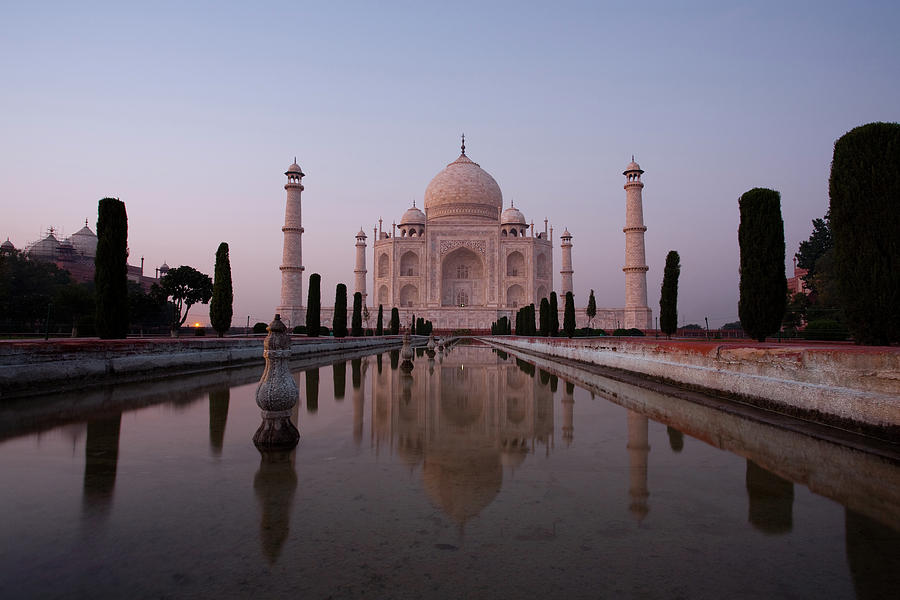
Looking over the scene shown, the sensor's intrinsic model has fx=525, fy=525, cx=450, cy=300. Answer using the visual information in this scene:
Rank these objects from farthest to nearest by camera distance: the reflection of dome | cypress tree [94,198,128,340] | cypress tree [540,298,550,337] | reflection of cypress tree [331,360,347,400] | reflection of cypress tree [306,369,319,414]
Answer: cypress tree [540,298,550,337]
cypress tree [94,198,128,340]
reflection of cypress tree [331,360,347,400]
reflection of cypress tree [306,369,319,414]
the reflection of dome

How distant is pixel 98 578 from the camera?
133 centimetres

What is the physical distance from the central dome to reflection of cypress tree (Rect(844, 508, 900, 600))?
45751 mm

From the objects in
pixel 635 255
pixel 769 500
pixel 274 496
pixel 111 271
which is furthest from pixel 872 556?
pixel 635 255

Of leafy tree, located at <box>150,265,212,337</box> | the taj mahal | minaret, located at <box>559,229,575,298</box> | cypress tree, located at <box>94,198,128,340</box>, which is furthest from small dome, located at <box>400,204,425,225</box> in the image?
cypress tree, located at <box>94,198,128,340</box>

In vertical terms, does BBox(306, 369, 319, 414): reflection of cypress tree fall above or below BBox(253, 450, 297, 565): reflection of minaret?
below

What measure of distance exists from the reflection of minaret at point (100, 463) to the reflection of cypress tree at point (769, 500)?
7.46ft

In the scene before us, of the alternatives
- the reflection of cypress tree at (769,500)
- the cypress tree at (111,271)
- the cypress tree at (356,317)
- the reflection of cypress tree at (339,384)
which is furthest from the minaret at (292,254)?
the reflection of cypress tree at (769,500)

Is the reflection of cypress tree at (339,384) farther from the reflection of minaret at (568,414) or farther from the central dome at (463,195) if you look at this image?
the central dome at (463,195)

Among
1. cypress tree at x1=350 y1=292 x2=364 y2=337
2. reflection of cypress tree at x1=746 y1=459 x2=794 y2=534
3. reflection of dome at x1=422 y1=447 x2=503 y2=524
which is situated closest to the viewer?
reflection of cypress tree at x1=746 y1=459 x2=794 y2=534

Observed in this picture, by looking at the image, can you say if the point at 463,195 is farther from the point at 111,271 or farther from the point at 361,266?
the point at 111,271

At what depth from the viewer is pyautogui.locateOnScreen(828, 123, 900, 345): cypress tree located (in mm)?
4688

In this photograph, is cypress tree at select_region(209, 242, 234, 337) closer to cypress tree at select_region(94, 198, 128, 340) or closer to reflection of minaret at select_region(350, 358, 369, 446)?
cypress tree at select_region(94, 198, 128, 340)

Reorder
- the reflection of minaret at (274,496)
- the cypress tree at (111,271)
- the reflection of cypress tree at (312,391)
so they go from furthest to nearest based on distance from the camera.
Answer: the cypress tree at (111,271) < the reflection of cypress tree at (312,391) < the reflection of minaret at (274,496)

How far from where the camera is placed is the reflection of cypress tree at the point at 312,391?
452 centimetres
